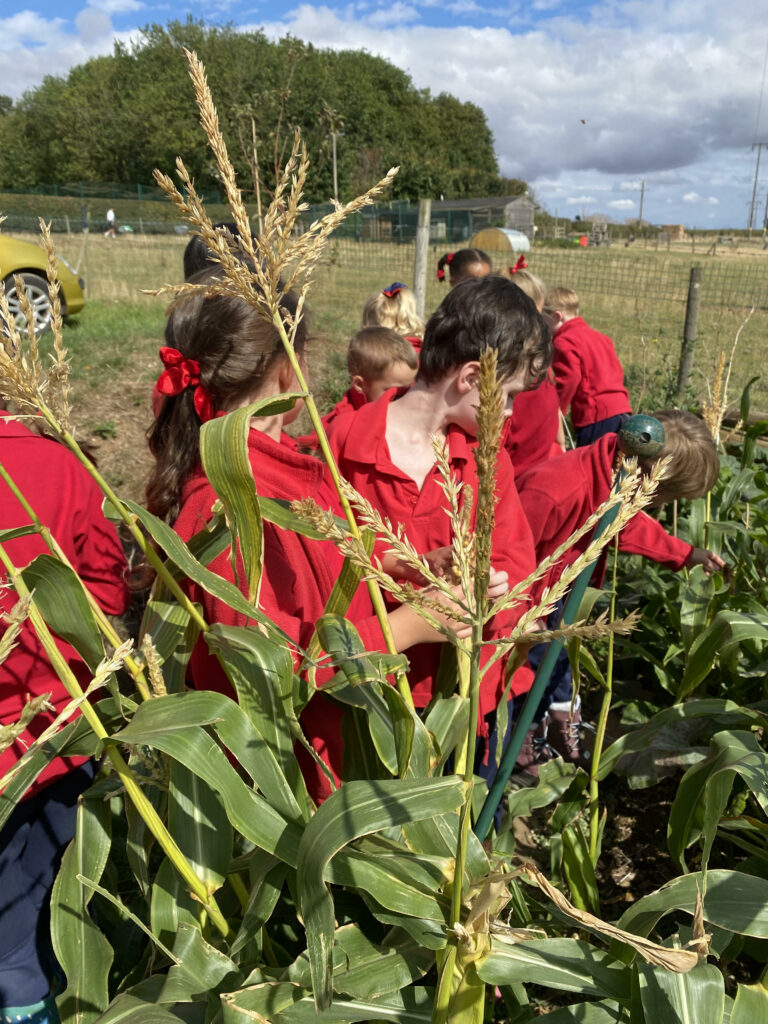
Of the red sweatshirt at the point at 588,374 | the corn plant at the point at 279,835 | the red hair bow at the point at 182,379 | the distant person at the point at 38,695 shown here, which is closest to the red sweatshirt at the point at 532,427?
the red sweatshirt at the point at 588,374

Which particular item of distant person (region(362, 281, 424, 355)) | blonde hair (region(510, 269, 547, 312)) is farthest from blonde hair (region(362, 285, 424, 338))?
blonde hair (region(510, 269, 547, 312))

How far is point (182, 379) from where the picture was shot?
4.91ft

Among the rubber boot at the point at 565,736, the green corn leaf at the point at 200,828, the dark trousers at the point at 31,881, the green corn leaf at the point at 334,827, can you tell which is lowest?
A: the rubber boot at the point at 565,736

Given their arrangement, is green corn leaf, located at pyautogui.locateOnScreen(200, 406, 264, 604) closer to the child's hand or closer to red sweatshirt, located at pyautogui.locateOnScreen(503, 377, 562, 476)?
the child's hand

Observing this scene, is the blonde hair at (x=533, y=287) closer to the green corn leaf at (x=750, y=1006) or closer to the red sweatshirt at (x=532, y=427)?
the red sweatshirt at (x=532, y=427)

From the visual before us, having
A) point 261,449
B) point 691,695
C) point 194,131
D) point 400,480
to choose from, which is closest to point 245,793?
point 261,449

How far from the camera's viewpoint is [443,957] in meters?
0.94

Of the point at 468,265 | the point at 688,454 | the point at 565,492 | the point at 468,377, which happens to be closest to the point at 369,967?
the point at 468,377

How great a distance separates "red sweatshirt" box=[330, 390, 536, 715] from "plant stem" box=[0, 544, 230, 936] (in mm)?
833

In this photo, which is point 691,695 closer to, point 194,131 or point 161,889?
point 161,889

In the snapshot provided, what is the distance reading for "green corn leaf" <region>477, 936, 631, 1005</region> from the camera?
35.9 inches

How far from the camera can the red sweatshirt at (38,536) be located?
132 cm

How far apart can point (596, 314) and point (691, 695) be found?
12324 millimetres

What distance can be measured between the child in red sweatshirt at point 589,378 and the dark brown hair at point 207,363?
3173 mm
